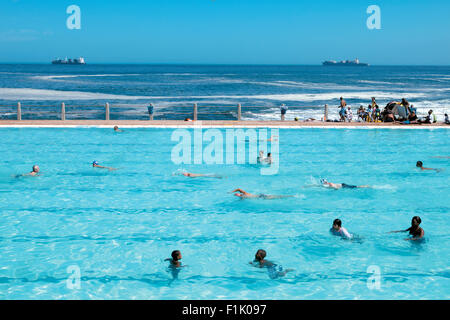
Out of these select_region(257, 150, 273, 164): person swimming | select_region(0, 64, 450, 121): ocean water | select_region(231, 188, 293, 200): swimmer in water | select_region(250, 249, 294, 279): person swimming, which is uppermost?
select_region(0, 64, 450, 121): ocean water

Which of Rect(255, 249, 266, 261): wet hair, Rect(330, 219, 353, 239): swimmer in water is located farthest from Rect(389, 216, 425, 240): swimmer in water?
Rect(255, 249, 266, 261): wet hair

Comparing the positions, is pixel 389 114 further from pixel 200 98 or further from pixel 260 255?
pixel 200 98

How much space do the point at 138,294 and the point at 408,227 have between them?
660 centimetres

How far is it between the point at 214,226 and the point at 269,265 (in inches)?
97.5

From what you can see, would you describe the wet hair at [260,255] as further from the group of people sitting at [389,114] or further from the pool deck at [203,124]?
the group of people sitting at [389,114]

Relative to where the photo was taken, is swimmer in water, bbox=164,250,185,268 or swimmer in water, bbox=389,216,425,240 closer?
swimmer in water, bbox=164,250,185,268

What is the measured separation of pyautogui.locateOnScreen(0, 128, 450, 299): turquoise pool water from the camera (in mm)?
8250

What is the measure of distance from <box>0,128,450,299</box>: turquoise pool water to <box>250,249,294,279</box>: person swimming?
0.55 feet

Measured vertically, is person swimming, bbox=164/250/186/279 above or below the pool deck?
below

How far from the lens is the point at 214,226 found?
11.0 m

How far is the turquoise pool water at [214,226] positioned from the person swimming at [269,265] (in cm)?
17

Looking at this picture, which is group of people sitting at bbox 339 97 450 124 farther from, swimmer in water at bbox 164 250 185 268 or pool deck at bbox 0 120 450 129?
swimmer in water at bbox 164 250 185 268

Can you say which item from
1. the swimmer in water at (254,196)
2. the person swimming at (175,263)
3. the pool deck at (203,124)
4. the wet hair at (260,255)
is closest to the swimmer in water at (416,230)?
the wet hair at (260,255)

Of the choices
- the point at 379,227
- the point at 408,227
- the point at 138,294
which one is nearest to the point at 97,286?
the point at 138,294
